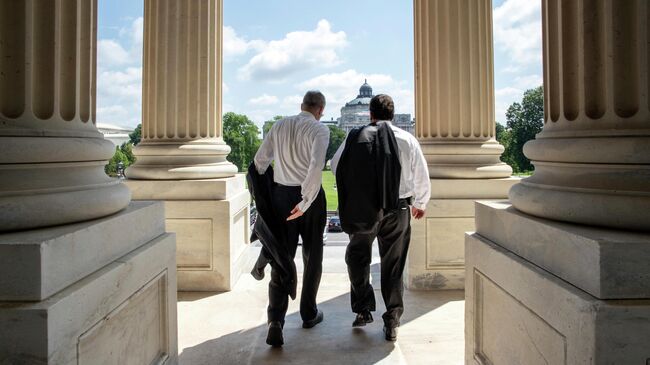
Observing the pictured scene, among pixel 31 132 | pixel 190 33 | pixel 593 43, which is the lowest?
pixel 31 132

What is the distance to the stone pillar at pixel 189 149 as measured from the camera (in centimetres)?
1045

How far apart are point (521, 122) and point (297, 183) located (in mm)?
58780

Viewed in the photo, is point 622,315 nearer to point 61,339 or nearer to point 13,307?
point 61,339

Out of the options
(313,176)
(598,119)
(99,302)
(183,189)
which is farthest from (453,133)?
(99,302)

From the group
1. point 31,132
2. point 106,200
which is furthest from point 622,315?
point 31,132

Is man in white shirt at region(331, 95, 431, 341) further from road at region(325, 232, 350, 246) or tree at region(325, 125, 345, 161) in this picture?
road at region(325, 232, 350, 246)

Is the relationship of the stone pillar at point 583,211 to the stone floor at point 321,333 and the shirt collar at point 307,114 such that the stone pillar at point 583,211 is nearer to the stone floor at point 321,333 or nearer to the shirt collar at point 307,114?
the stone floor at point 321,333

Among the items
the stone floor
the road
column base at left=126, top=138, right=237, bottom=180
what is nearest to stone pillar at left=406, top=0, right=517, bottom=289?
the stone floor

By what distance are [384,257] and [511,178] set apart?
192 inches

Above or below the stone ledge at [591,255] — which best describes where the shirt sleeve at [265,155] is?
above

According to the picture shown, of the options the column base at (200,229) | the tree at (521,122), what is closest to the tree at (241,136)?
the tree at (521,122)

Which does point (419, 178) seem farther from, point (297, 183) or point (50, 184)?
point (50, 184)

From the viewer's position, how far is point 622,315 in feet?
10.5

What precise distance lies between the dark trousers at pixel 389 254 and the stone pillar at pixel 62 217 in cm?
336
